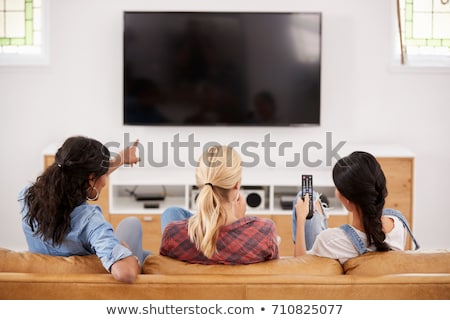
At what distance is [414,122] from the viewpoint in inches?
189

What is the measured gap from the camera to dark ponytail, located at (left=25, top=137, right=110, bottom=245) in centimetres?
215

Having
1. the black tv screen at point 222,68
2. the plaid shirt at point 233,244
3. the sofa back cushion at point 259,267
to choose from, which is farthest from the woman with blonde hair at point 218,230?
the black tv screen at point 222,68

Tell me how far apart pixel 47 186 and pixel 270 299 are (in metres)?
0.84

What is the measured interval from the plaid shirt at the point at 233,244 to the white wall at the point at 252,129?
266 cm

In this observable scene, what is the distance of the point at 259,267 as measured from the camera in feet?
6.44

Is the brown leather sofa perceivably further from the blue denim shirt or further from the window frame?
the window frame

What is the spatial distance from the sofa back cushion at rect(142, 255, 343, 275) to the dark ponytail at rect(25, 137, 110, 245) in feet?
1.13

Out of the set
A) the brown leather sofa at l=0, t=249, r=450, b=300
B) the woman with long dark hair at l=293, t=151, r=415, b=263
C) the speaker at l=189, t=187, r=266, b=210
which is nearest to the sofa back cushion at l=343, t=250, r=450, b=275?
the brown leather sofa at l=0, t=249, r=450, b=300

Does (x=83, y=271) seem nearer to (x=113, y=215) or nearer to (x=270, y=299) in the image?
(x=270, y=299)

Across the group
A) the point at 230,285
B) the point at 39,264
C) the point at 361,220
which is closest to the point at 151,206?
the point at 361,220

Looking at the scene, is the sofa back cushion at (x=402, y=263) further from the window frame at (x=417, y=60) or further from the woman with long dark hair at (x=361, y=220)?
the window frame at (x=417, y=60)

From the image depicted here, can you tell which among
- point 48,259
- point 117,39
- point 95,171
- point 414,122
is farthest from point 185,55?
point 48,259

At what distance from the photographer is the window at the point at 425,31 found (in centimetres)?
479

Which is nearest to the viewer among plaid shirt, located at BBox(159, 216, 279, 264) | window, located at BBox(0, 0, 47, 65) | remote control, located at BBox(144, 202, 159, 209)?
plaid shirt, located at BBox(159, 216, 279, 264)
